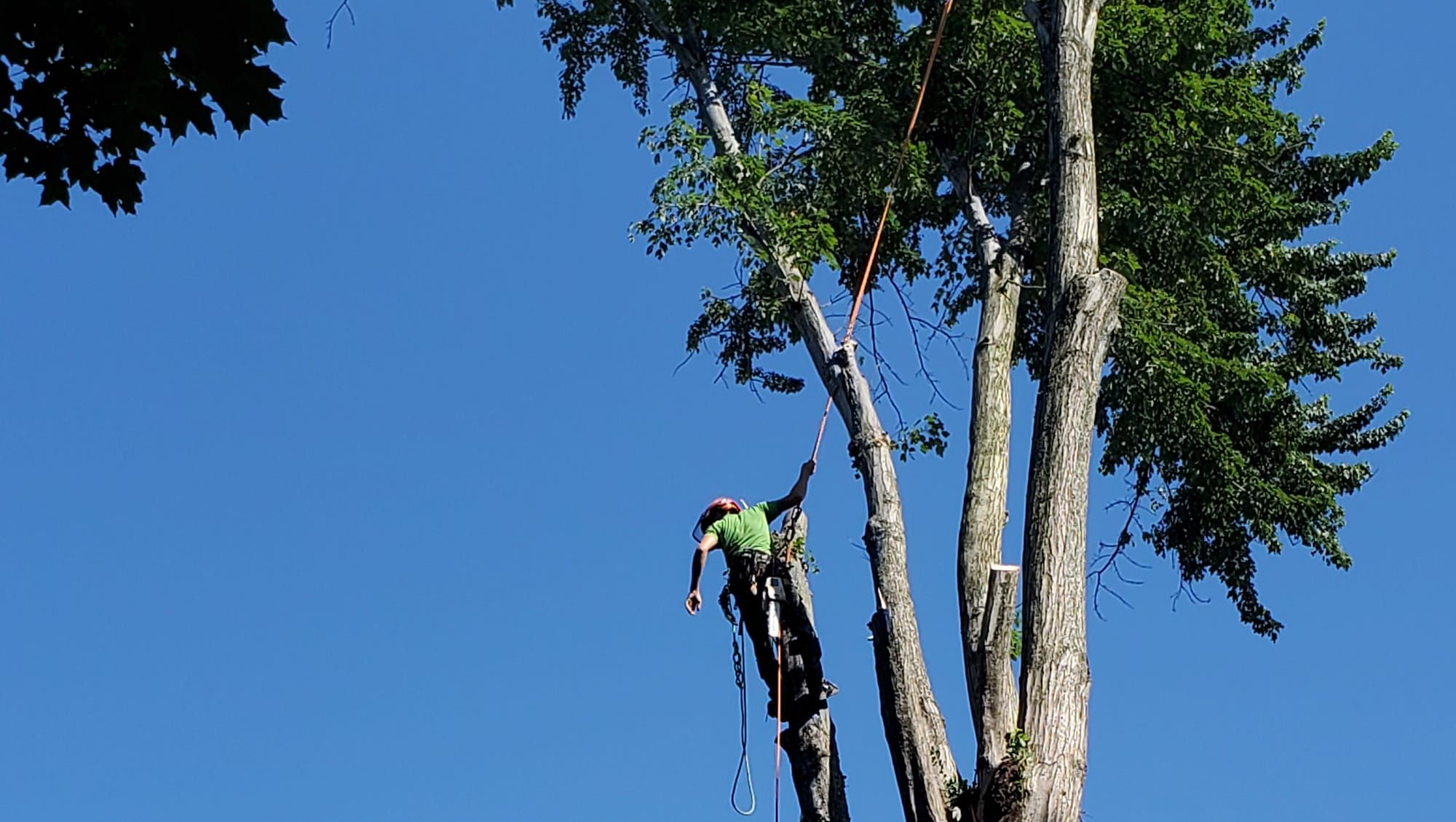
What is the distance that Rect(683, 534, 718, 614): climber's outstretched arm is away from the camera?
31.0 feet

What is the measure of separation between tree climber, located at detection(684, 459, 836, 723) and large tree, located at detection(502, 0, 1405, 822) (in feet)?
1.35

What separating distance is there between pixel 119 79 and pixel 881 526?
5152mm

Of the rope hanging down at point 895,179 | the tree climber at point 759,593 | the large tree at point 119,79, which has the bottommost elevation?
the large tree at point 119,79

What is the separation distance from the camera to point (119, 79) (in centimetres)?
478

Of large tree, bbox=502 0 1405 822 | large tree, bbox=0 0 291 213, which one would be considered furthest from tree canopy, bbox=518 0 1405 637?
large tree, bbox=0 0 291 213

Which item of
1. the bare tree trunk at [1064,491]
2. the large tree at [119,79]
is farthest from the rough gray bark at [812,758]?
the large tree at [119,79]

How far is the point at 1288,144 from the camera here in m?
14.5

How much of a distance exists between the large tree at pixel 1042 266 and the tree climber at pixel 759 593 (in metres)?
0.41

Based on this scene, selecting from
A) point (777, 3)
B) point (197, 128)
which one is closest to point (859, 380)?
point (777, 3)

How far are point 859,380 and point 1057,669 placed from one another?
3.79 m

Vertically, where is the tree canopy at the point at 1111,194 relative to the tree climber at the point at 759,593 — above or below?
above

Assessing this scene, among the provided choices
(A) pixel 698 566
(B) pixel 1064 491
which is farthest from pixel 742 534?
(B) pixel 1064 491

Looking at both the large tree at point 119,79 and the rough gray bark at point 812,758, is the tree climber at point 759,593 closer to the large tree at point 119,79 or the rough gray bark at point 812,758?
the rough gray bark at point 812,758

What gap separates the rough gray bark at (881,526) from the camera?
7.74m
